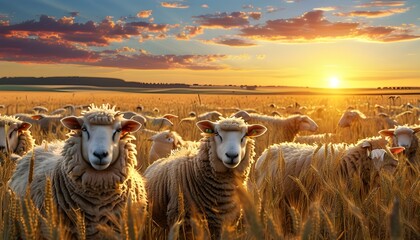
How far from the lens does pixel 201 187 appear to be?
413 cm

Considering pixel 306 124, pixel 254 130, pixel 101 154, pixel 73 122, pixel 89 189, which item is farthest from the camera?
pixel 306 124

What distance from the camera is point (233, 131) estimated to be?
4.15 meters

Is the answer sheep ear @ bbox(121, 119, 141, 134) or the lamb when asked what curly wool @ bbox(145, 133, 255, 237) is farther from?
the lamb

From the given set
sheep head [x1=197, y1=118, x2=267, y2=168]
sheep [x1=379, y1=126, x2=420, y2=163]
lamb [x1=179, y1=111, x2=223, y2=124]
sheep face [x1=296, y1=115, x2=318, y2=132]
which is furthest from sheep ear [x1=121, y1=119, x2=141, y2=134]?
sheep face [x1=296, y1=115, x2=318, y2=132]

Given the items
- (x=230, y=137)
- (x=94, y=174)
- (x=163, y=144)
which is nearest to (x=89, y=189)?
(x=94, y=174)

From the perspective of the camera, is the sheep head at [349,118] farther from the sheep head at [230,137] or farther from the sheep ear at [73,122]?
the sheep ear at [73,122]

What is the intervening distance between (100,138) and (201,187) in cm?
120

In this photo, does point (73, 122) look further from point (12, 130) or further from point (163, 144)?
point (163, 144)

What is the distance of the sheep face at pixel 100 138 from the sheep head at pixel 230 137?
32.5 inches

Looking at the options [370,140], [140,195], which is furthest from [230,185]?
[370,140]

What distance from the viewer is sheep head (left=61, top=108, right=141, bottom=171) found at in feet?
10.5

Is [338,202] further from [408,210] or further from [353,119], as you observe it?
[353,119]

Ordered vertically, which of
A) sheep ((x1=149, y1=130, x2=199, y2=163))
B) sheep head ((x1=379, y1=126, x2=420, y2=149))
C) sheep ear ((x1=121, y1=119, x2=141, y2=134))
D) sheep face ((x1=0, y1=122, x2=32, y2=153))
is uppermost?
sheep ear ((x1=121, y1=119, x2=141, y2=134))

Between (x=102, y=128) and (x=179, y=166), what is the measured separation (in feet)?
3.82
